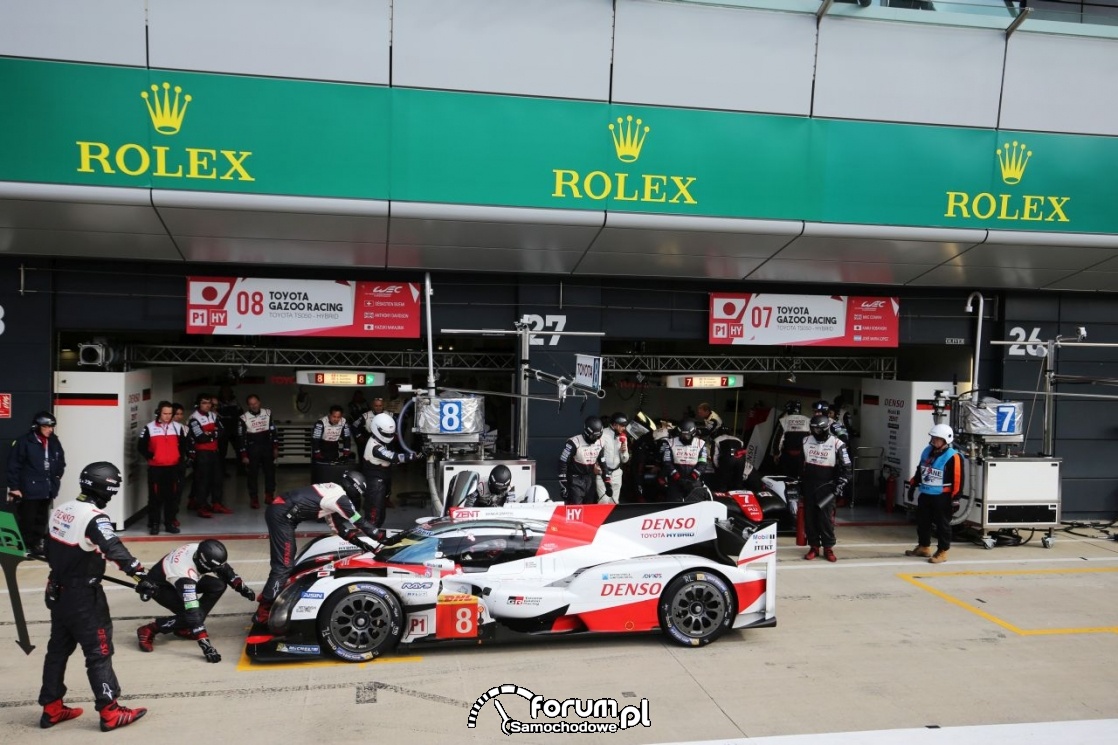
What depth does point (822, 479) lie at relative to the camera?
37.4 ft

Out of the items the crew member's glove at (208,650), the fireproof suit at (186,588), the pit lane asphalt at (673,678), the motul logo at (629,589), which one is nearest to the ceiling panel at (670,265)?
the pit lane asphalt at (673,678)

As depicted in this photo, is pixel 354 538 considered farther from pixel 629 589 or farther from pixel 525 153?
pixel 525 153

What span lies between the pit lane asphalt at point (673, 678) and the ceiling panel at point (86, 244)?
4.20 m

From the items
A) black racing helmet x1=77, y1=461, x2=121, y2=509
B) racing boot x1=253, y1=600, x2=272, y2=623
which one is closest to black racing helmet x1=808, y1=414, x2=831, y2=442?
racing boot x1=253, y1=600, x2=272, y2=623

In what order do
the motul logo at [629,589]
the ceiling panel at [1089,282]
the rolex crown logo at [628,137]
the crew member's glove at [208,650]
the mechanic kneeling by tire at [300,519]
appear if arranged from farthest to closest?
the ceiling panel at [1089,282], the rolex crown logo at [628,137], the mechanic kneeling by tire at [300,519], the motul logo at [629,589], the crew member's glove at [208,650]

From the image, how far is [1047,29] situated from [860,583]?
25.3 feet

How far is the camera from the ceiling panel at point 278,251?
37.5ft

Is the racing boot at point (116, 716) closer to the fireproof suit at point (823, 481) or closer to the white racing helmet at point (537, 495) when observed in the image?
the white racing helmet at point (537, 495)

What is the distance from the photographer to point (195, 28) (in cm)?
1012

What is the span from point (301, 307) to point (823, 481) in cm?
733

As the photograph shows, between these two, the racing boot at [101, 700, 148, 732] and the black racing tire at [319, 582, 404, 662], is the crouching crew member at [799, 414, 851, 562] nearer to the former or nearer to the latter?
the black racing tire at [319, 582, 404, 662]

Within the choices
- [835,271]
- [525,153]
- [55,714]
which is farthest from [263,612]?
[835,271]

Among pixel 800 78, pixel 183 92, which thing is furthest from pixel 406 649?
pixel 800 78

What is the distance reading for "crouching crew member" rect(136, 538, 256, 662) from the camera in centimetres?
741
